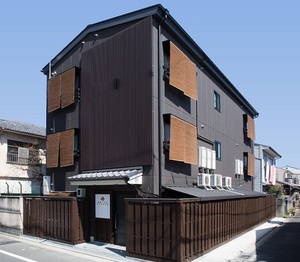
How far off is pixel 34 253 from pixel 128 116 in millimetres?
6122

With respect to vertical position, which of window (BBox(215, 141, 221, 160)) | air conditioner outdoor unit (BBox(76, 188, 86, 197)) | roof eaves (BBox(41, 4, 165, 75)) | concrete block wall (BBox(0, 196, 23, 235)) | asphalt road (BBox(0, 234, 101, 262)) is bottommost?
asphalt road (BBox(0, 234, 101, 262))

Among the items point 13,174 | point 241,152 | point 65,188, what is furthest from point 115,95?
point 241,152

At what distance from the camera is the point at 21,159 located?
2480 cm

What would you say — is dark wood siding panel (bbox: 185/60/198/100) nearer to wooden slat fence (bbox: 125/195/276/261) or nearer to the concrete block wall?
wooden slat fence (bbox: 125/195/276/261)

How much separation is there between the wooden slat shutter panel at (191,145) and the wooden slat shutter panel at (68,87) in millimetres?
5775

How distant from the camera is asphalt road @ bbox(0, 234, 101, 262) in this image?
1173 centimetres

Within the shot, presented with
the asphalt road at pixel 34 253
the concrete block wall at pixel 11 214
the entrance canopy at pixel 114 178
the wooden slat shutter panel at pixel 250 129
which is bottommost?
the asphalt road at pixel 34 253

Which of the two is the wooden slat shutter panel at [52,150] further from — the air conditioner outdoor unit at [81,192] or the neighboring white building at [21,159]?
the neighboring white building at [21,159]

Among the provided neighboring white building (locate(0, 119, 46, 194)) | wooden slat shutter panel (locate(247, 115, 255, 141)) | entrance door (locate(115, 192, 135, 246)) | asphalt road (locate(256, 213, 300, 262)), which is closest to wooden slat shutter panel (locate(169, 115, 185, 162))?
entrance door (locate(115, 192, 135, 246))

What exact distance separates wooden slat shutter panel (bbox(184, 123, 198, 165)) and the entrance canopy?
2717 millimetres

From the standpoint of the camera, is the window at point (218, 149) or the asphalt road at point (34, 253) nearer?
the asphalt road at point (34, 253)

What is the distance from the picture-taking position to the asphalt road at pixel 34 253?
11.7 m

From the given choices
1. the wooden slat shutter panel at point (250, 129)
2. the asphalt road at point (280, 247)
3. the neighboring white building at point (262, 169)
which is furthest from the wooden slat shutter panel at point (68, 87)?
the neighboring white building at point (262, 169)

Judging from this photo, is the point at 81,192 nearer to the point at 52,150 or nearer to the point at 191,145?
the point at 52,150
